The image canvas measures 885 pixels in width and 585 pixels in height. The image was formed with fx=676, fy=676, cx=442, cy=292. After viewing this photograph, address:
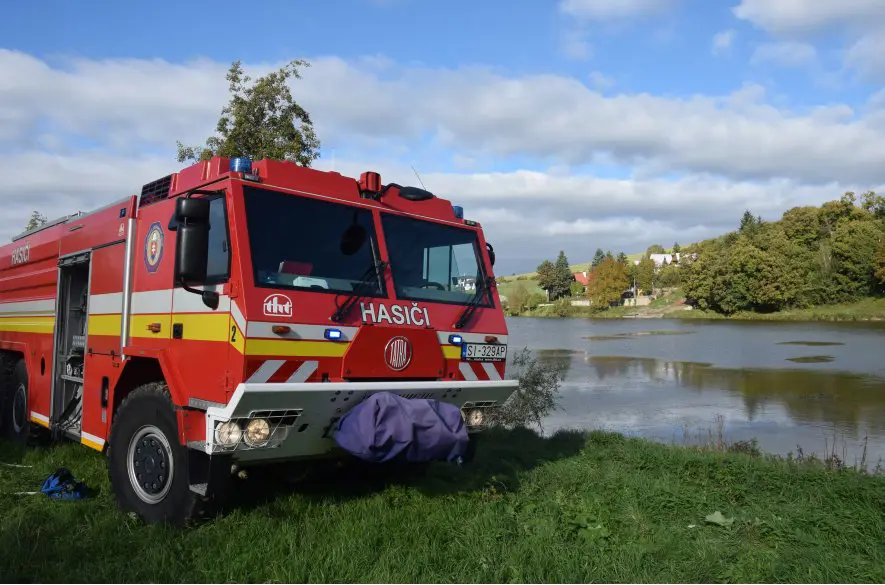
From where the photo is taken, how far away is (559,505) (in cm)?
582

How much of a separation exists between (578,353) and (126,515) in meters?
30.7

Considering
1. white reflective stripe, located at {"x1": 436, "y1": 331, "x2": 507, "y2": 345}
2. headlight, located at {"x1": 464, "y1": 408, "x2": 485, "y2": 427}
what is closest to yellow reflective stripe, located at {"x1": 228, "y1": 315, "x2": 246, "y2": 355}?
white reflective stripe, located at {"x1": 436, "y1": 331, "x2": 507, "y2": 345}

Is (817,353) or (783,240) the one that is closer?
(817,353)

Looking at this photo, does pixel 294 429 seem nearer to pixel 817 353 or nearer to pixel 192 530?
pixel 192 530

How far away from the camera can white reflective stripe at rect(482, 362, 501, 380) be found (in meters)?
6.18

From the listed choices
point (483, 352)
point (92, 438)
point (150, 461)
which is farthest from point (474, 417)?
point (92, 438)

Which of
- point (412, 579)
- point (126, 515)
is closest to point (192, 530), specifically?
point (126, 515)

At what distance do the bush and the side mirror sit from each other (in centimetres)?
845

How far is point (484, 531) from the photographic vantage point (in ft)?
17.0

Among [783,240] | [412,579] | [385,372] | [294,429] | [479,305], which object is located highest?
[783,240]

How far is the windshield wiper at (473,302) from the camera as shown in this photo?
6020 millimetres

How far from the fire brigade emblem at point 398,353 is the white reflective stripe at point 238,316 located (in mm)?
1157

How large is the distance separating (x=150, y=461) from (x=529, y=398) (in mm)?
8560

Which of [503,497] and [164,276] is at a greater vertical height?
[164,276]
